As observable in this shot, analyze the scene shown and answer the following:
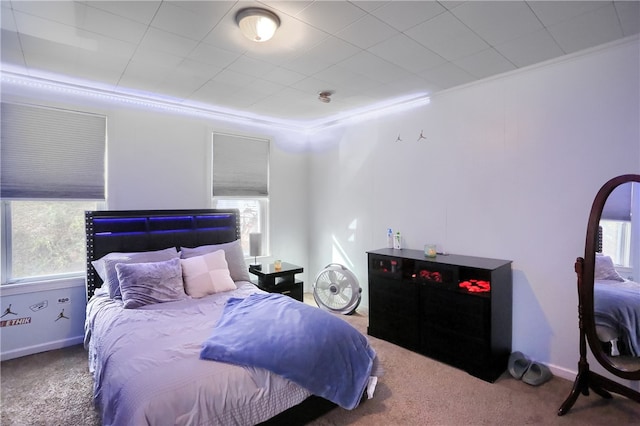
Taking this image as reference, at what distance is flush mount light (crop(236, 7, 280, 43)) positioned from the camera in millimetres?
1857

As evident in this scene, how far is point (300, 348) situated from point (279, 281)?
2022mm

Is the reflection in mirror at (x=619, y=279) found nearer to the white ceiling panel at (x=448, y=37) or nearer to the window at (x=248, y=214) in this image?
the white ceiling panel at (x=448, y=37)

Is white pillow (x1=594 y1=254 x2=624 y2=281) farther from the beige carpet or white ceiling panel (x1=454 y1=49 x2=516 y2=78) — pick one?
white ceiling panel (x1=454 y1=49 x2=516 y2=78)

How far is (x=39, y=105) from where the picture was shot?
9.43ft

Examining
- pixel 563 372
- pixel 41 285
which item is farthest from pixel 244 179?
pixel 563 372

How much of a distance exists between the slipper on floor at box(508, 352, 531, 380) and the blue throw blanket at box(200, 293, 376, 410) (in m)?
1.24

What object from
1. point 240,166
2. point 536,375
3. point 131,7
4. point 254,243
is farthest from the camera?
point 240,166

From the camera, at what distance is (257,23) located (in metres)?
1.90

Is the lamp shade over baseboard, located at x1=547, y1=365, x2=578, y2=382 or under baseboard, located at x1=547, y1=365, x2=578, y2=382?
over

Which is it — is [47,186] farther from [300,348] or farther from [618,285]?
[618,285]

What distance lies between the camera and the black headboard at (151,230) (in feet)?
10.1

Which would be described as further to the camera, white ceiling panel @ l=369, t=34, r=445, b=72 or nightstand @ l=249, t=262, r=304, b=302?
nightstand @ l=249, t=262, r=304, b=302

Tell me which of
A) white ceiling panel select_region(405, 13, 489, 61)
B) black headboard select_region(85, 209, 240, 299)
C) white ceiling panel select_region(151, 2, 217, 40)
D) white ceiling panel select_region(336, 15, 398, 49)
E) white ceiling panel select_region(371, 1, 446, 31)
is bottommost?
black headboard select_region(85, 209, 240, 299)

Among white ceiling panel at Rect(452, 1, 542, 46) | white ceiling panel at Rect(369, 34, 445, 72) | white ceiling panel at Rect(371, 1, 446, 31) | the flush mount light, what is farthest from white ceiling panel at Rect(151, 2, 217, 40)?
white ceiling panel at Rect(452, 1, 542, 46)
